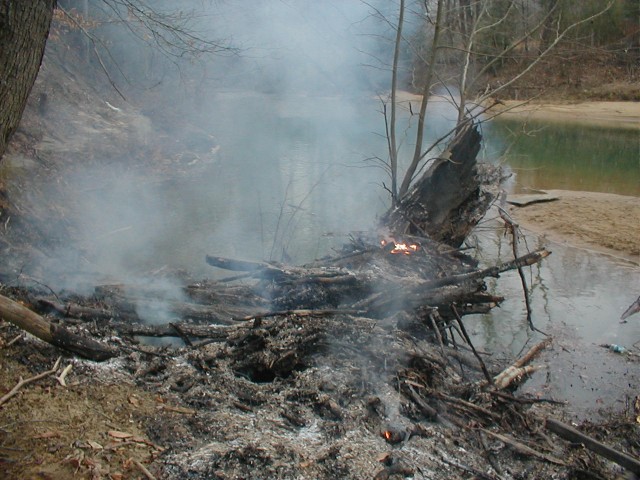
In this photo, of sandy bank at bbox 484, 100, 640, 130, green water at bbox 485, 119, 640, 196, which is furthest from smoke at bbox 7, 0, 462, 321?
Answer: sandy bank at bbox 484, 100, 640, 130

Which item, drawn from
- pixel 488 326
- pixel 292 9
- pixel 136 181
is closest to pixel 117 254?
pixel 136 181

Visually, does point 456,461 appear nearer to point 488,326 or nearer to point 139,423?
point 139,423

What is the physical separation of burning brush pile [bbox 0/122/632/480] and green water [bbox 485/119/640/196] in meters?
8.05

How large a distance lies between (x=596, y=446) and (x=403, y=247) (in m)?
2.98

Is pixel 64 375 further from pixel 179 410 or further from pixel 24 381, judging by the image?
pixel 179 410

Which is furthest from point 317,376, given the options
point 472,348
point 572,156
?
point 572,156

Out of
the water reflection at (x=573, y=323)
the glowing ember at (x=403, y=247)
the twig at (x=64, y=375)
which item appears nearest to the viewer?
the twig at (x=64, y=375)

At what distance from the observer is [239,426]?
10.9ft

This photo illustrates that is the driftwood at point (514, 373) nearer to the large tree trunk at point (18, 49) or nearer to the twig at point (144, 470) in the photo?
the twig at point (144, 470)

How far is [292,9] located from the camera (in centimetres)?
1129

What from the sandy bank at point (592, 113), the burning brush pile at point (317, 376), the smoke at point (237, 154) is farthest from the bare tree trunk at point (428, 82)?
the sandy bank at point (592, 113)

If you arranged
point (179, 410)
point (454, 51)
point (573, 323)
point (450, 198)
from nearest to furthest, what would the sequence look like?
point (179, 410) → point (573, 323) → point (450, 198) → point (454, 51)

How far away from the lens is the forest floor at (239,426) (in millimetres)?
2910

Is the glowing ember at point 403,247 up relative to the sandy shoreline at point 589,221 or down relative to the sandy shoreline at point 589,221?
up
